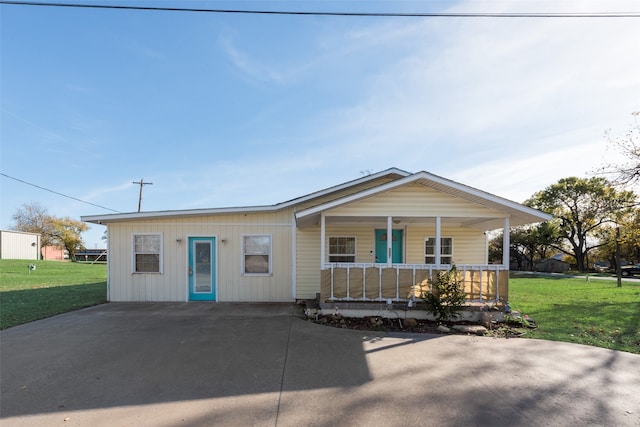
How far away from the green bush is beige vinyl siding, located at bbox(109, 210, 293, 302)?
14.4ft

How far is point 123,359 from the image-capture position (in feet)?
15.4

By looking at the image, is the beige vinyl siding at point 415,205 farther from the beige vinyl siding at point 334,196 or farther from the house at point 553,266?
the house at point 553,266

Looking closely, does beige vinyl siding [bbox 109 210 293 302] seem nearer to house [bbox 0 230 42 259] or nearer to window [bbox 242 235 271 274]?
window [bbox 242 235 271 274]

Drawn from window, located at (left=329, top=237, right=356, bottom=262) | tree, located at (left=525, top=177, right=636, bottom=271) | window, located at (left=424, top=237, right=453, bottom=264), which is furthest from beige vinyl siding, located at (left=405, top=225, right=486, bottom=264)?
tree, located at (left=525, top=177, right=636, bottom=271)

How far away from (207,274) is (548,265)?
4428cm

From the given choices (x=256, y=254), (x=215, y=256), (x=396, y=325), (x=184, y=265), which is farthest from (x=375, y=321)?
(x=184, y=265)

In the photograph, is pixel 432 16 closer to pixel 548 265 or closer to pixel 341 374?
pixel 341 374

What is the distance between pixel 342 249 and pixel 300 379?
639 cm

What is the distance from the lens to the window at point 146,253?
9594mm

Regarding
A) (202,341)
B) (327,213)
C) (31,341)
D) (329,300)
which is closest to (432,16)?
(327,213)

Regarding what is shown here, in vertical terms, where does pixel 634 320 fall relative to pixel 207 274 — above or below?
below

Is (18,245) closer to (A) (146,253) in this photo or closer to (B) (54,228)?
(B) (54,228)

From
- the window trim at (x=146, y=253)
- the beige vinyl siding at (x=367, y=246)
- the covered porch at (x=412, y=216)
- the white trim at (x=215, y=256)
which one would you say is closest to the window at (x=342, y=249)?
the beige vinyl siding at (x=367, y=246)

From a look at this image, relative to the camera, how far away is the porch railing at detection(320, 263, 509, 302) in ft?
24.0
